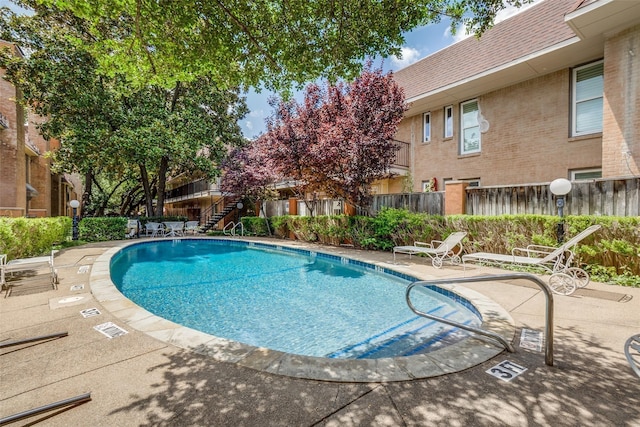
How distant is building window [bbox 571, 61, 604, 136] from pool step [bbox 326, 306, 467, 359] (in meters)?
9.21

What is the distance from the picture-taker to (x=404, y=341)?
13.9 ft

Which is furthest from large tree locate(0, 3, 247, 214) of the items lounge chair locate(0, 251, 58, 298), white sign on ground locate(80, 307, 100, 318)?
white sign on ground locate(80, 307, 100, 318)

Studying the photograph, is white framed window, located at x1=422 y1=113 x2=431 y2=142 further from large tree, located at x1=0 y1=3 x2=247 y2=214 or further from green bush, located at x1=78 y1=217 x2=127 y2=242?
green bush, located at x1=78 y1=217 x2=127 y2=242

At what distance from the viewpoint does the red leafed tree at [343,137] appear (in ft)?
34.2

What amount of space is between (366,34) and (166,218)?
18.8m

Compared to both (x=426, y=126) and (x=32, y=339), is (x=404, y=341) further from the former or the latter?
(x=426, y=126)

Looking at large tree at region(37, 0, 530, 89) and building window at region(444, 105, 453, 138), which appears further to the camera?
building window at region(444, 105, 453, 138)

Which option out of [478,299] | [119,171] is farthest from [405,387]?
[119,171]

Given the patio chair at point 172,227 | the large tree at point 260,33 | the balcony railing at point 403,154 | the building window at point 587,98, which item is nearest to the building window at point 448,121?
the balcony railing at point 403,154

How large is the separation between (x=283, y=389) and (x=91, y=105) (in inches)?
751

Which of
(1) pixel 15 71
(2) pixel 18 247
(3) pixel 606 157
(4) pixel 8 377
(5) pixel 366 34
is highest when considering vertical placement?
(1) pixel 15 71

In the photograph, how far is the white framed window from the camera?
13.6m

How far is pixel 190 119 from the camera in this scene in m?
17.7

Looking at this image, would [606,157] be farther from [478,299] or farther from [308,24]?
[308,24]
